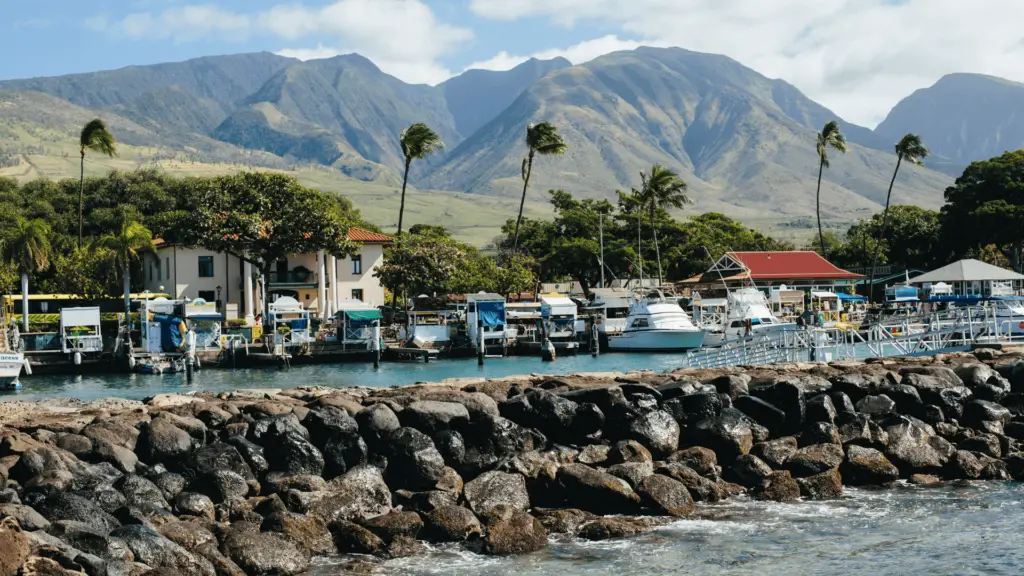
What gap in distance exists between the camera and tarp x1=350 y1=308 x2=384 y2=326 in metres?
68.2

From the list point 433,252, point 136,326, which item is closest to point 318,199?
point 433,252

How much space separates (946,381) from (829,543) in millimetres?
11011

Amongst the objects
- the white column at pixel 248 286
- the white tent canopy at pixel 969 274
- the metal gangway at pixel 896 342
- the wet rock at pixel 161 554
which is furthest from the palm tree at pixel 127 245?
the wet rock at pixel 161 554

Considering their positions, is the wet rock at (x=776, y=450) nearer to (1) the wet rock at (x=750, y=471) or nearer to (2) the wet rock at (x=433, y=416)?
(1) the wet rock at (x=750, y=471)

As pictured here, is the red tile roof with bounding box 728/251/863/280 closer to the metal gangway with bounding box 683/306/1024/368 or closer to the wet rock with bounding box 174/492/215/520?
the metal gangway with bounding box 683/306/1024/368

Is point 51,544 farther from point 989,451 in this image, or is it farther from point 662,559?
point 989,451

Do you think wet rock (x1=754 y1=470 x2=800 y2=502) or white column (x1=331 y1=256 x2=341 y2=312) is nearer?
wet rock (x1=754 y1=470 x2=800 y2=502)

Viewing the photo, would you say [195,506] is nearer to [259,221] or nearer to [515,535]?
[515,535]

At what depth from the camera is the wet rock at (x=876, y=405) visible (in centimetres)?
2778

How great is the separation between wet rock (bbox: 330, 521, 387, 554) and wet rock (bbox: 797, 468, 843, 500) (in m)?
9.59

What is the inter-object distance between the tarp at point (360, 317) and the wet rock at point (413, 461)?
45.0 metres

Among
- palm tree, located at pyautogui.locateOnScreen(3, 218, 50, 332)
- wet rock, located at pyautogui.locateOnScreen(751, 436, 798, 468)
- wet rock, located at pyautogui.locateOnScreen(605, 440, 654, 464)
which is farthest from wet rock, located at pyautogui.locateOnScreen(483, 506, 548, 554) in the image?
palm tree, located at pyautogui.locateOnScreen(3, 218, 50, 332)

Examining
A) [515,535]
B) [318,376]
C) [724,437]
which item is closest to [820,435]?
[724,437]

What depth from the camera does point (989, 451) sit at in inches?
1043
